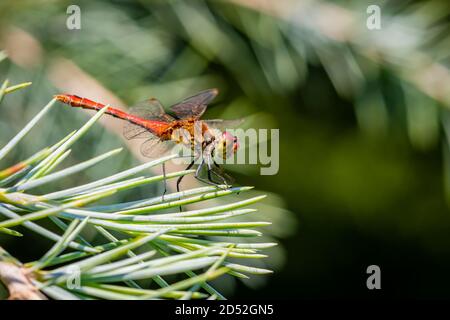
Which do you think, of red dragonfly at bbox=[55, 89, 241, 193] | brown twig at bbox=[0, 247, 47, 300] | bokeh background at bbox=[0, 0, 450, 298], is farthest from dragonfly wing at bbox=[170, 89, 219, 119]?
brown twig at bbox=[0, 247, 47, 300]

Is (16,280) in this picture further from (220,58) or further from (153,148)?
(220,58)

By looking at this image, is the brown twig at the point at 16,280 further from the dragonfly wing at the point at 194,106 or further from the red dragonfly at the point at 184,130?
the dragonfly wing at the point at 194,106

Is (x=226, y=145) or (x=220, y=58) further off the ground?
(x=220, y=58)

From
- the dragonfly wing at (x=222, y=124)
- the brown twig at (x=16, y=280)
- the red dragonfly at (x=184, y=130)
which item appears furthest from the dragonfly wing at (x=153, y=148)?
the brown twig at (x=16, y=280)

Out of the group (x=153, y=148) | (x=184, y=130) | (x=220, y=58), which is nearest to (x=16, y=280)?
(x=153, y=148)

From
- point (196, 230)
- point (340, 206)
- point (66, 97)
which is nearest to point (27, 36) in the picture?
point (66, 97)

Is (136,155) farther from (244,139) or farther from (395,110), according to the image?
(395,110)
